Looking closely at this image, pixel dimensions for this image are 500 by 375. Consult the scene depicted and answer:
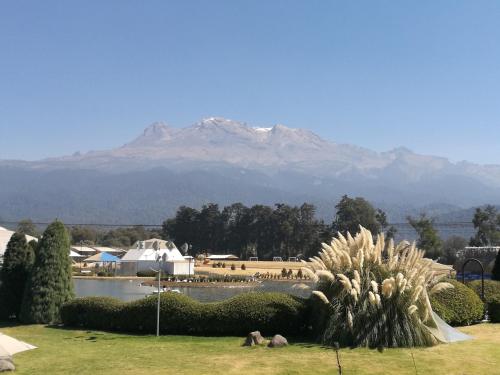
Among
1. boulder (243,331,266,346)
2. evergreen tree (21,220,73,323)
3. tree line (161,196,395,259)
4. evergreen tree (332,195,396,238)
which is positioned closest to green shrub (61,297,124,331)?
evergreen tree (21,220,73,323)

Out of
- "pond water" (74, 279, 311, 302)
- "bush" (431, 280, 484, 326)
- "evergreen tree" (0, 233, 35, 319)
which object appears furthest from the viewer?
"pond water" (74, 279, 311, 302)

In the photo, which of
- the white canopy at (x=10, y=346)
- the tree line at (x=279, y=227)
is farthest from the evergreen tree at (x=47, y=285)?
the tree line at (x=279, y=227)

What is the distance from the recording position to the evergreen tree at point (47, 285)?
49.0 ft

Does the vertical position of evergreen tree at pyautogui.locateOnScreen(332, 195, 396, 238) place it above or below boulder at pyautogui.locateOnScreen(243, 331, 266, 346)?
above

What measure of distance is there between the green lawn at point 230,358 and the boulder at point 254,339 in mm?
226

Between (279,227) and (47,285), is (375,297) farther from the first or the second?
(279,227)

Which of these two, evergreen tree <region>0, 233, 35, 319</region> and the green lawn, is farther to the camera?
evergreen tree <region>0, 233, 35, 319</region>

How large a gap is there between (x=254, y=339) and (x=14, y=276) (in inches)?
314

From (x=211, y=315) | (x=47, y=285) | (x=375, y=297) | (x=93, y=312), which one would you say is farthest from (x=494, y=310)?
(x=47, y=285)

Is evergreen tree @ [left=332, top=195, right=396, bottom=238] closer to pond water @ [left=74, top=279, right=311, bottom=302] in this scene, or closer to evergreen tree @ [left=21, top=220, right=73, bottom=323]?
pond water @ [left=74, top=279, right=311, bottom=302]

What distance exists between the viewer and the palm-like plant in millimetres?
10852

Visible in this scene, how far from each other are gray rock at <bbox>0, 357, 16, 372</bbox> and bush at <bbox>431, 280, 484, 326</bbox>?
888 centimetres

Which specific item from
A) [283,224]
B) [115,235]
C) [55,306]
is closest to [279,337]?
[55,306]

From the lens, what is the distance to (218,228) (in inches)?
3944
